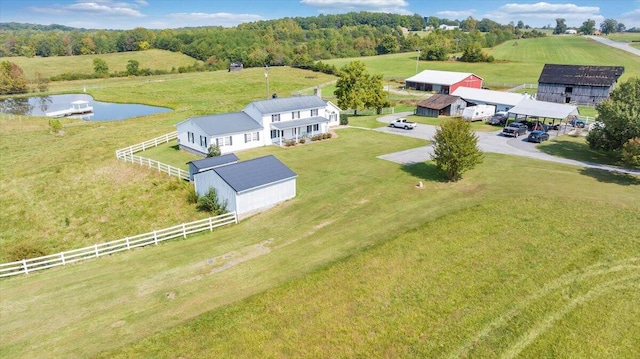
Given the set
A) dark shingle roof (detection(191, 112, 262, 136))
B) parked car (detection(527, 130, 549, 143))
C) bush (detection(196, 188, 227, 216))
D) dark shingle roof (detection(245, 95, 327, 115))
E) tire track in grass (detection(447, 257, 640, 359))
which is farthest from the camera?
dark shingle roof (detection(245, 95, 327, 115))

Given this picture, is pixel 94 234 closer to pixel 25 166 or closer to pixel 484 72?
pixel 25 166

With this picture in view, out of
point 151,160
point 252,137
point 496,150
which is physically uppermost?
point 252,137

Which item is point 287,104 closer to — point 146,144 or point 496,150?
point 146,144

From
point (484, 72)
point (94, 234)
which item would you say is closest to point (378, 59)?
point (484, 72)

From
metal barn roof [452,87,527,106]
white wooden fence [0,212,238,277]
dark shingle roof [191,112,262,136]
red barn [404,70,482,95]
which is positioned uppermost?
red barn [404,70,482,95]

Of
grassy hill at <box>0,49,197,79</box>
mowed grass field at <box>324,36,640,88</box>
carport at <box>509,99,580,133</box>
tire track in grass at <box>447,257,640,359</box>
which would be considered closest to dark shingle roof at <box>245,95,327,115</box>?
carport at <box>509,99,580,133</box>

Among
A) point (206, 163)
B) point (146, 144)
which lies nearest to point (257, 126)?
point (206, 163)

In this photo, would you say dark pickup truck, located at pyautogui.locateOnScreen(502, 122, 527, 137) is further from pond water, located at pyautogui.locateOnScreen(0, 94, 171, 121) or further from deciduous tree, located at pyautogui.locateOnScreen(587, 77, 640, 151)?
pond water, located at pyautogui.locateOnScreen(0, 94, 171, 121)
